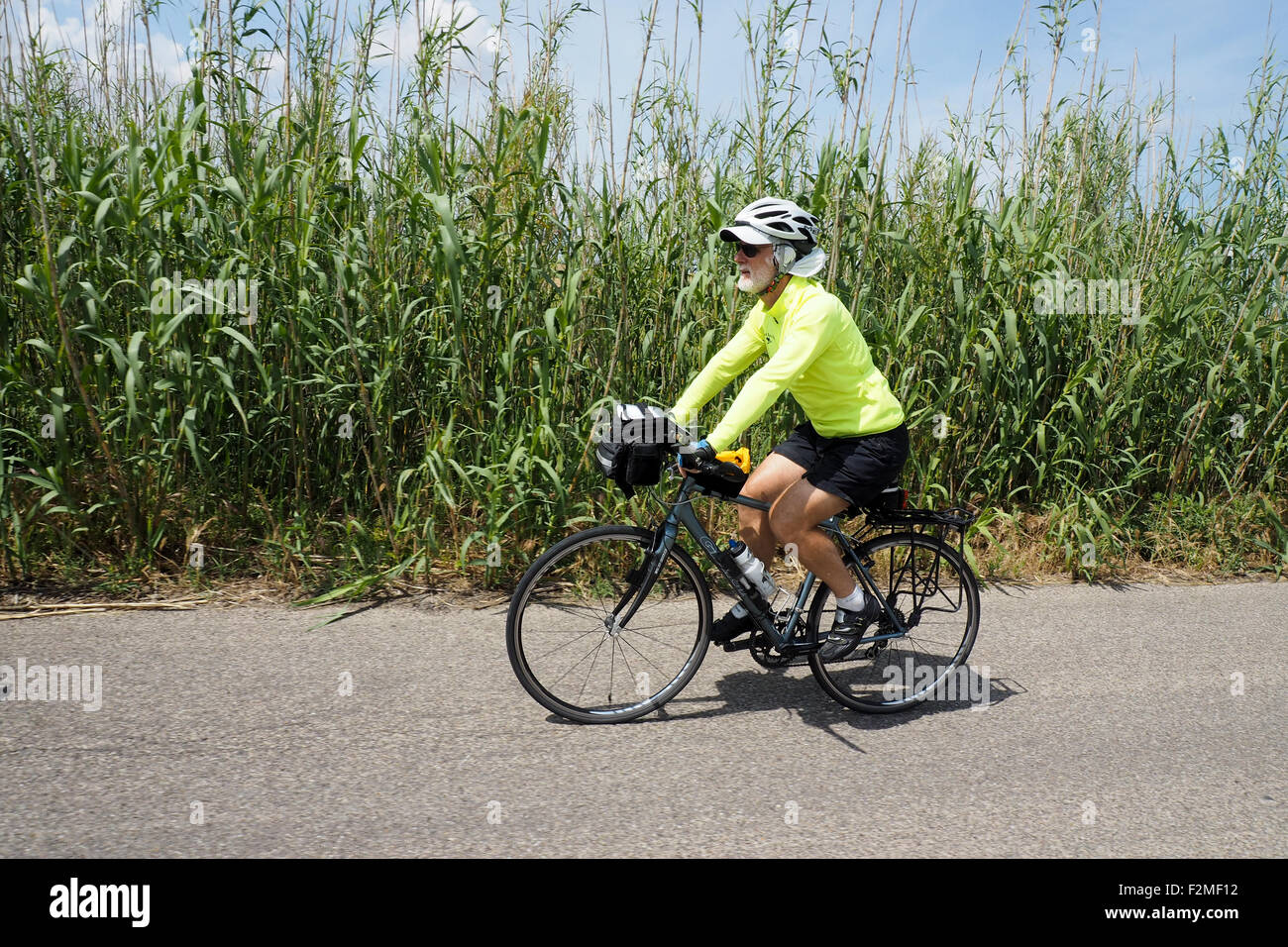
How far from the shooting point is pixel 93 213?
495 centimetres

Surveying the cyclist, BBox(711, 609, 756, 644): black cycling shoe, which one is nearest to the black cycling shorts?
the cyclist

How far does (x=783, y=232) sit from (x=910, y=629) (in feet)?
6.30

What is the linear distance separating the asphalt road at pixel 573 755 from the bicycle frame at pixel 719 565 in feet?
1.12

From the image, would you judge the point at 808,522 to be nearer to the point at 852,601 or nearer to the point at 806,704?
the point at 852,601

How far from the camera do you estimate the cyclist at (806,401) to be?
12.4ft

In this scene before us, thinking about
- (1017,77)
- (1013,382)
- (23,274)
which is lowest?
(1013,382)

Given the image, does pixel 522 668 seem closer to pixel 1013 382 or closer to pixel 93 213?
pixel 93 213

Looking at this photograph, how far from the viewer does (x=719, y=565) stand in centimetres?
405

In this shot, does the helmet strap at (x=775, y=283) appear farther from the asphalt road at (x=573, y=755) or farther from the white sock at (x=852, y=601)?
the asphalt road at (x=573, y=755)

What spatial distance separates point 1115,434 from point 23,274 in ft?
22.3

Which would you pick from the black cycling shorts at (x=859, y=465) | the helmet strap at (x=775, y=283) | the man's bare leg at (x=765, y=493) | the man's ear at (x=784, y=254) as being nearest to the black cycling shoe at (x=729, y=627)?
the man's bare leg at (x=765, y=493)

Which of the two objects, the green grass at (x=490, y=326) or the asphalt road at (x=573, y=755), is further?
the green grass at (x=490, y=326)

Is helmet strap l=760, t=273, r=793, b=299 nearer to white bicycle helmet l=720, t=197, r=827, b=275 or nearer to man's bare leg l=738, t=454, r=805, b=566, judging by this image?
white bicycle helmet l=720, t=197, r=827, b=275
